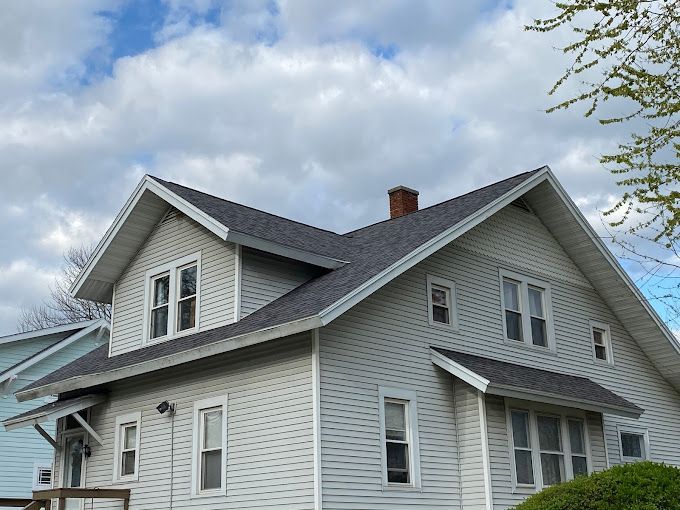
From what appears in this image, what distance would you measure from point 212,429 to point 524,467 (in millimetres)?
5588

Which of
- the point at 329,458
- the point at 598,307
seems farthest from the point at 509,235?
the point at 329,458

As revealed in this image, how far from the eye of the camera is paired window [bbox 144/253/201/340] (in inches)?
641

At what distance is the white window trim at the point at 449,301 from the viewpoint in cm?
1573

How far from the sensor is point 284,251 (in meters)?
15.4

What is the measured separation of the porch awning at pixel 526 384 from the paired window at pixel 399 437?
1011 mm

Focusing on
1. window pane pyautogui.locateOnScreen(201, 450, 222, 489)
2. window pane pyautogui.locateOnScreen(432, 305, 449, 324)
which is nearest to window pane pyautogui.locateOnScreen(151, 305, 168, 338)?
window pane pyautogui.locateOnScreen(201, 450, 222, 489)

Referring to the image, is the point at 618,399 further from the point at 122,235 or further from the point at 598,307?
the point at 122,235

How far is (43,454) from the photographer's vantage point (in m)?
24.4

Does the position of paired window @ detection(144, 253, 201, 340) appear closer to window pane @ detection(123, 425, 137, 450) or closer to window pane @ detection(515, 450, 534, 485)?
window pane @ detection(123, 425, 137, 450)

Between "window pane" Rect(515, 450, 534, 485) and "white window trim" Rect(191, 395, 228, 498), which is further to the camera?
"window pane" Rect(515, 450, 534, 485)

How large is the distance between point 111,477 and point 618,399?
987 centimetres

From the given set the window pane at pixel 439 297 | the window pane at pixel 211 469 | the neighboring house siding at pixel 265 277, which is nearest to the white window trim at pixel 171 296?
the neighboring house siding at pixel 265 277

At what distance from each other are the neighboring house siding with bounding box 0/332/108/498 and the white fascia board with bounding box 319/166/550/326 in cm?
1454

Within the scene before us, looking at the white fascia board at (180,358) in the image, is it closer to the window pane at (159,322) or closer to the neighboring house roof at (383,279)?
the neighboring house roof at (383,279)
